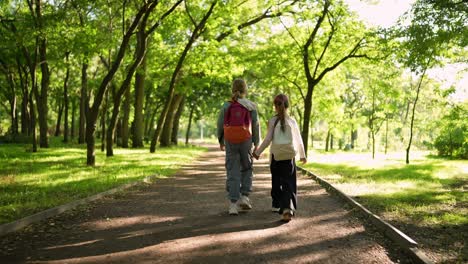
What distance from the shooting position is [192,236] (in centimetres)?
552

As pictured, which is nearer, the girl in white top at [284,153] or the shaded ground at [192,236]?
the shaded ground at [192,236]

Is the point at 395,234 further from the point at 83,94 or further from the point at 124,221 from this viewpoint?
the point at 83,94

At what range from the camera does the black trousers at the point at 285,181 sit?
654 centimetres

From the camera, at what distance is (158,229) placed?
5.95m

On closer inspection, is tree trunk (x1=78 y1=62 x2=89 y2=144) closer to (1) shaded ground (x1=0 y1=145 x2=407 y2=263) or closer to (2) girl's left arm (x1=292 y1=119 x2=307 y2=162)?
(1) shaded ground (x1=0 y1=145 x2=407 y2=263)

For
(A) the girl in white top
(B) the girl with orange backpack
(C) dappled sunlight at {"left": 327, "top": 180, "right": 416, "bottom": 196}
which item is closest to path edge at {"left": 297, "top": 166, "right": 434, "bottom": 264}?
(C) dappled sunlight at {"left": 327, "top": 180, "right": 416, "bottom": 196}

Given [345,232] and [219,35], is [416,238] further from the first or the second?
[219,35]

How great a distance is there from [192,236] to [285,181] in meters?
1.83

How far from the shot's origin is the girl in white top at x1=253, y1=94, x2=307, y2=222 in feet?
21.5

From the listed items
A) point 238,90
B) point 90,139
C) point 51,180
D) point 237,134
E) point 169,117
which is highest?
point 169,117

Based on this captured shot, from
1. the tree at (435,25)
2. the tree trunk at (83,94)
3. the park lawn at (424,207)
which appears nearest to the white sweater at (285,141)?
the park lawn at (424,207)

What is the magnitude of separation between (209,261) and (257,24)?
963 inches

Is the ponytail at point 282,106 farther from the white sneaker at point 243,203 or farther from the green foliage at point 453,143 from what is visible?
the green foliage at point 453,143

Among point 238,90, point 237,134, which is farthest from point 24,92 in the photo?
point 237,134
